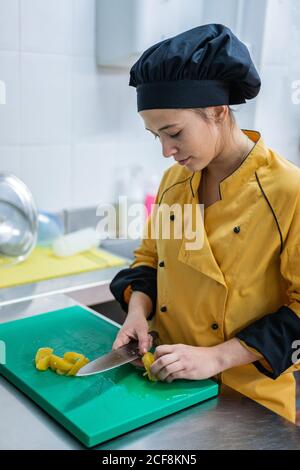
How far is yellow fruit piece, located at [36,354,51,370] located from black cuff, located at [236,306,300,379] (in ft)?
1.03

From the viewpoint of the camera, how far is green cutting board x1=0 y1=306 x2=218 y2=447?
0.78 m

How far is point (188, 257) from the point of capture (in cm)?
96

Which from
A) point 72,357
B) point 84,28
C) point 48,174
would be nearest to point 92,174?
point 48,174

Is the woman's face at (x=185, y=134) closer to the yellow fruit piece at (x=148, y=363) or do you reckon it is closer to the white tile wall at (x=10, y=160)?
the yellow fruit piece at (x=148, y=363)

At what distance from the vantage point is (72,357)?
3.03ft

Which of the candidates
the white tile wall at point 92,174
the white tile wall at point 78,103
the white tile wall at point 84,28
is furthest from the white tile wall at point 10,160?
the white tile wall at point 84,28

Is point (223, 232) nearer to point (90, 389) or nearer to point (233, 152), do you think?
point (233, 152)

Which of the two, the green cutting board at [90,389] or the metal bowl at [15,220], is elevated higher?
the metal bowl at [15,220]

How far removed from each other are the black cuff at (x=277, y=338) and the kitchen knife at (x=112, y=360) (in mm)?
186

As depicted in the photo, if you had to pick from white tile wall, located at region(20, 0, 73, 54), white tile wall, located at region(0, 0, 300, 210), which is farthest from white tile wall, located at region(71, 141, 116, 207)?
white tile wall, located at region(20, 0, 73, 54)

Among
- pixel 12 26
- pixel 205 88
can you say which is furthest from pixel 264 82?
pixel 205 88

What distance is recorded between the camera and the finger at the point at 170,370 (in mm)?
865

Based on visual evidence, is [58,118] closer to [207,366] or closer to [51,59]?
[51,59]

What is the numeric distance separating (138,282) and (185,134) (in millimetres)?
341
